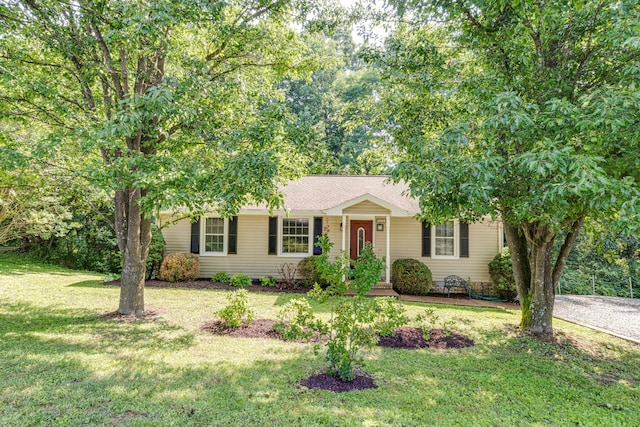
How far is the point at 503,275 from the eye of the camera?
12.0 m

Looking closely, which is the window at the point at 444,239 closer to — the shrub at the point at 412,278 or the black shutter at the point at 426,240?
the black shutter at the point at 426,240

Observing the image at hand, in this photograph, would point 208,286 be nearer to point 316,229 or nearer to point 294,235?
point 294,235

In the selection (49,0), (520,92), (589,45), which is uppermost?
(49,0)

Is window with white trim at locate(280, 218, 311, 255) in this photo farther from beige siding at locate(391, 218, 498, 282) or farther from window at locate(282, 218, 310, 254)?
beige siding at locate(391, 218, 498, 282)

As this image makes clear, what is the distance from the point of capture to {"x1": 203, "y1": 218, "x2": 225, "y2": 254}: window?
44.6 ft

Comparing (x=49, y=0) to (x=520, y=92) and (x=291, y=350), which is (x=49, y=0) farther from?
(x=520, y=92)

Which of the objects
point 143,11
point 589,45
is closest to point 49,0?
point 143,11

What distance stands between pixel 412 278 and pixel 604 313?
5291mm

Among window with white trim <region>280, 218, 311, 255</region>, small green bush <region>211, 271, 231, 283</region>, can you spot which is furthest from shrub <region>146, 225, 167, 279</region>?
window with white trim <region>280, 218, 311, 255</region>

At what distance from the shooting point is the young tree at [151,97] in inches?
220

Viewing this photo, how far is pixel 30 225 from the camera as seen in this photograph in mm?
13750

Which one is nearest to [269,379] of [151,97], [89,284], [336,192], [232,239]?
[151,97]

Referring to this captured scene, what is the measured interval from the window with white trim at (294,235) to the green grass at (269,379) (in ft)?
18.4

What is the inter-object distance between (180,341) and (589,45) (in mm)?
8259
